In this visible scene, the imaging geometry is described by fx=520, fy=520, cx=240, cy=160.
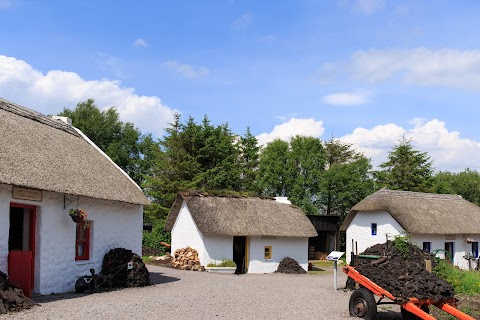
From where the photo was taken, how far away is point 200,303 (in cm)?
1436

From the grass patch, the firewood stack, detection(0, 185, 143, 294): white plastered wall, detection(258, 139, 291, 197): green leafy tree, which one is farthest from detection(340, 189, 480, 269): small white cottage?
detection(0, 185, 143, 294): white plastered wall

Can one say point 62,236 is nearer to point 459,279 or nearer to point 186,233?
point 186,233

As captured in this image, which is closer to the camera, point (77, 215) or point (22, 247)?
point (22, 247)

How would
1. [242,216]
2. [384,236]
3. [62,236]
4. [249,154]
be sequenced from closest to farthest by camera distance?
[62,236] < [242,216] < [384,236] < [249,154]

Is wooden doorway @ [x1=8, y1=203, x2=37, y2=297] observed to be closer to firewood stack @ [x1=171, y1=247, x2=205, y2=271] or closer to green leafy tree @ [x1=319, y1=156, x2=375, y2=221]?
firewood stack @ [x1=171, y1=247, x2=205, y2=271]

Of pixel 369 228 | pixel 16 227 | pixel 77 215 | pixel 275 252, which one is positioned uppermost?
pixel 77 215

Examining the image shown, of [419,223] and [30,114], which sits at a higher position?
[30,114]

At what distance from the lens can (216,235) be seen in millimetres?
26844

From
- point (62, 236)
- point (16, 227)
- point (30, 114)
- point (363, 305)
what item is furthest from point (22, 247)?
point (363, 305)

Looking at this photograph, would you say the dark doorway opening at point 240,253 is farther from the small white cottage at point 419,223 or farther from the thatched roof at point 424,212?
the thatched roof at point 424,212

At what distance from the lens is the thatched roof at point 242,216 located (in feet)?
88.1

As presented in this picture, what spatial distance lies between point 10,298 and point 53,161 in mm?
4982

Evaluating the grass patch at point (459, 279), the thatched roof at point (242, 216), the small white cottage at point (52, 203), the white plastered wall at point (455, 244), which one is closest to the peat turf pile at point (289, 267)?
the thatched roof at point (242, 216)

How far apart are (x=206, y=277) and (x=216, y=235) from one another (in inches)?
174
